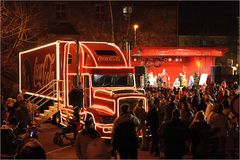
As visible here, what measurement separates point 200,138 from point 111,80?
29.6 feet

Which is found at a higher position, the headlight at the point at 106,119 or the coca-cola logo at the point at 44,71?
the coca-cola logo at the point at 44,71

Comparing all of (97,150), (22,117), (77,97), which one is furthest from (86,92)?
(97,150)

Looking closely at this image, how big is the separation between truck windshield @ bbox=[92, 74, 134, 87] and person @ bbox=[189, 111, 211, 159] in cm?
819

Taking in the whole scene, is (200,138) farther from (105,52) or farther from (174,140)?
(105,52)

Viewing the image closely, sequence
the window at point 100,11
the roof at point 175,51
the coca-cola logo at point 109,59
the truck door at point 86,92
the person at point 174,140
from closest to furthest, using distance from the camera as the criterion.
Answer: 1. the person at point 174,140
2. the truck door at point 86,92
3. the coca-cola logo at point 109,59
4. the roof at point 175,51
5. the window at point 100,11

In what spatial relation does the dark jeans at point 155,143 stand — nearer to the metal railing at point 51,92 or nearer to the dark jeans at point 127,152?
the dark jeans at point 127,152

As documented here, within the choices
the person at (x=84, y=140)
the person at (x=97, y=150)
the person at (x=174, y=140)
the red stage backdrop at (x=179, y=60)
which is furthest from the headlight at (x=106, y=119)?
the red stage backdrop at (x=179, y=60)

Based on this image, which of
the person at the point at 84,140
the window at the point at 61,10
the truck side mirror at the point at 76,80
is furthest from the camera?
the window at the point at 61,10

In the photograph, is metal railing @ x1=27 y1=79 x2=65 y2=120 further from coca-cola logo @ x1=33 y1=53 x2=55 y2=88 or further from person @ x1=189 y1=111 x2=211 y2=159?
person @ x1=189 y1=111 x2=211 y2=159

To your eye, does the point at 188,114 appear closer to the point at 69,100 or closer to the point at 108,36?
the point at 69,100

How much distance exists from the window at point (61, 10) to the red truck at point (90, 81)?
20928 mm

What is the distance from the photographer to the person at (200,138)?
30.9ft

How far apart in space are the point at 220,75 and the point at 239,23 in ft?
73.4

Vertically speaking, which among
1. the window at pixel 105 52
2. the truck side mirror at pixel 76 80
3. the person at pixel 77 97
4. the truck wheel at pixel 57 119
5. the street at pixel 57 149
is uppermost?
the window at pixel 105 52
